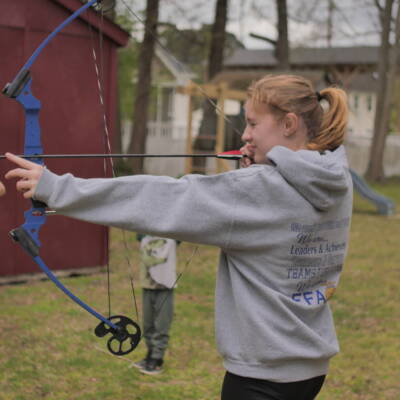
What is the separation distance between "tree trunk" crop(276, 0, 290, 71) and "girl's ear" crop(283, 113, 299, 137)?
52.0 ft

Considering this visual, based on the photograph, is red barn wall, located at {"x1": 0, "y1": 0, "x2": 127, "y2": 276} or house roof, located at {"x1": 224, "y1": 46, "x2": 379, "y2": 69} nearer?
red barn wall, located at {"x1": 0, "y1": 0, "x2": 127, "y2": 276}

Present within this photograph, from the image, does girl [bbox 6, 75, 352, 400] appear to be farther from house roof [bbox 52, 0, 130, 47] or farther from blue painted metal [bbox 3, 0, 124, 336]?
house roof [bbox 52, 0, 130, 47]

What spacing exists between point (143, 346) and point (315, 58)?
3234cm

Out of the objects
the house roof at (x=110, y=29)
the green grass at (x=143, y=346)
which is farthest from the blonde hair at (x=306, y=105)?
the house roof at (x=110, y=29)

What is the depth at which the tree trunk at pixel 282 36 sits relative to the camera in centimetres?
1709

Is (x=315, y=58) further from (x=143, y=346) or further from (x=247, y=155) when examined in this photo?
A: (x=247, y=155)

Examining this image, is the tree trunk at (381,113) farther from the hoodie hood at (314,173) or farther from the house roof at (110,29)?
the hoodie hood at (314,173)

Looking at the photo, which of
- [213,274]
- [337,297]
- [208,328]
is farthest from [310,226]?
[213,274]

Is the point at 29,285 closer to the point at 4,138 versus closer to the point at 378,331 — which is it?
the point at 4,138

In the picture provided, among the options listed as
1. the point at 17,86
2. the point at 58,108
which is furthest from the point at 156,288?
the point at 58,108

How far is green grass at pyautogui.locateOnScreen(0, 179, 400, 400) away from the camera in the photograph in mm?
3941

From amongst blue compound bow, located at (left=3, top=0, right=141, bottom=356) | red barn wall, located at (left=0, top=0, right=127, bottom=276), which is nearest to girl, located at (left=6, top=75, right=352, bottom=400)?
blue compound bow, located at (left=3, top=0, right=141, bottom=356)

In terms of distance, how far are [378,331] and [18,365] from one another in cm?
264

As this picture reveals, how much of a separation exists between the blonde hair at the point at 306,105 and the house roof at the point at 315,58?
99.2 feet
